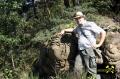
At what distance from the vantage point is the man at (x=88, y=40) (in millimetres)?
9102

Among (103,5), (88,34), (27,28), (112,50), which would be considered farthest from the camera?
(103,5)

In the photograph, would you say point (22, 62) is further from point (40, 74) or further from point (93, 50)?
point (93, 50)

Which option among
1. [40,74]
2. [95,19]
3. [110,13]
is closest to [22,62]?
[40,74]

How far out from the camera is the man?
29.9 feet

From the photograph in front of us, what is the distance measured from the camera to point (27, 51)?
1280 cm

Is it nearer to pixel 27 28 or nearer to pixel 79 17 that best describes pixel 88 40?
pixel 79 17

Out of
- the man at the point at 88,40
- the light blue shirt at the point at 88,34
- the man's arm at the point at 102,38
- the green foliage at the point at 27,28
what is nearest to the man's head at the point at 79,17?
the man at the point at 88,40

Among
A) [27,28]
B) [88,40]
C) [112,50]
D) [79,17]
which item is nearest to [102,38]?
[88,40]

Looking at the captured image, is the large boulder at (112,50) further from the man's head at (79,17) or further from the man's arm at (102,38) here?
the man's head at (79,17)

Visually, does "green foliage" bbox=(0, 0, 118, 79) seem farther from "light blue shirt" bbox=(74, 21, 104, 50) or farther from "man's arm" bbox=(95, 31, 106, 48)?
"man's arm" bbox=(95, 31, 106, 48)

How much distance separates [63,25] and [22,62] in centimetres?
169

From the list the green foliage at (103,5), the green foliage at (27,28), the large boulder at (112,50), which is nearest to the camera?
the large boulder at (112,50)

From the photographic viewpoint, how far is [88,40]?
9148 mm

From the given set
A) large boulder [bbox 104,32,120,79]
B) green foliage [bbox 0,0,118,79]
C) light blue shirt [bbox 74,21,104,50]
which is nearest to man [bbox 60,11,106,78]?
light blue shirt [bbox 74,21,104,50]
